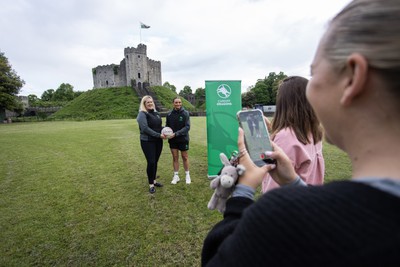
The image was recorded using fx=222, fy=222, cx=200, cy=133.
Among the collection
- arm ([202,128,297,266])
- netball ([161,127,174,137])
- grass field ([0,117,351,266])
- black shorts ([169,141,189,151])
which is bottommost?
grass field ([0,117,351,266])

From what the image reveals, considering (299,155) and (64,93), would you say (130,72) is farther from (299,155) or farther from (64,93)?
(299,155)

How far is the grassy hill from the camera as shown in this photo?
40969 mm

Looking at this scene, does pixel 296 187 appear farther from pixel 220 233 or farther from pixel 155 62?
pixel 155 62

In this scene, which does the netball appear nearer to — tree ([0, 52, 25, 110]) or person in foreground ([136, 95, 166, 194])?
person in foreground ([136, 95, 166, 194])

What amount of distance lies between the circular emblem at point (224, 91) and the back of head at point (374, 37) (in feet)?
16.8

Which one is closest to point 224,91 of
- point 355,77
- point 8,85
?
point 355,77

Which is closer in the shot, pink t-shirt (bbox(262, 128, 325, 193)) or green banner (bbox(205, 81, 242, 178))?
pink t-shirt (bbox(262, 128, 325, 193))

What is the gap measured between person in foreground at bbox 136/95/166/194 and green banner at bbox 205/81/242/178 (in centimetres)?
138

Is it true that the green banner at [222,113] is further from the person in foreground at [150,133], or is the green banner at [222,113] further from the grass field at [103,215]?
the person in foreground at [150,133]

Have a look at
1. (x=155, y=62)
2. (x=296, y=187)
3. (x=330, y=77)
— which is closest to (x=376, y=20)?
(x=330, y=77)

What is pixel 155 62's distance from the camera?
61312mm

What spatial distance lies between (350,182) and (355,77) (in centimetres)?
28

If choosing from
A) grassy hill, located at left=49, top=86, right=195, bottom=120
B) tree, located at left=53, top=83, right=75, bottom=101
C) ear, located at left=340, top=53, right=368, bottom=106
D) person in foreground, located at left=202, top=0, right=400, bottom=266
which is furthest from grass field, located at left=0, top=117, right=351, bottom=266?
tree, located at left=53, top=83, right=75, bottom=101

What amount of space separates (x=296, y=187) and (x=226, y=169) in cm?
55
